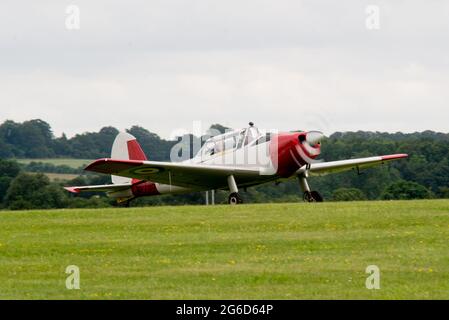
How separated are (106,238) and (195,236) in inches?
71.4

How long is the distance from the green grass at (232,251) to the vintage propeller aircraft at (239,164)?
467 centimetres

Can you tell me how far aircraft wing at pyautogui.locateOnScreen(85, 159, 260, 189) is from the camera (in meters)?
33.0

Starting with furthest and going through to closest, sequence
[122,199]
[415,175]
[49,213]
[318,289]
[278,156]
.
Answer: [415,175] → [122,199] → [278,156] → [49,213] → [318,289]

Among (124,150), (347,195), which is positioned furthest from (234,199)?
(347,195)

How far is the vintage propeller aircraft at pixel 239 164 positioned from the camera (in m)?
33.8

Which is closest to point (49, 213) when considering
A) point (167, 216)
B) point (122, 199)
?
point (167, 216)

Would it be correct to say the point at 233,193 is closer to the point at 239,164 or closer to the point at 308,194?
the point at 239,164

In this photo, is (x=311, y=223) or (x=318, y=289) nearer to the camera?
(x=318, y=289)

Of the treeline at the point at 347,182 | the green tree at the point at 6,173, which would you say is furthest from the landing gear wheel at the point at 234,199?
the green tree at the point at 6,173

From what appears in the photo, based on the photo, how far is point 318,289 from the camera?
1827cm

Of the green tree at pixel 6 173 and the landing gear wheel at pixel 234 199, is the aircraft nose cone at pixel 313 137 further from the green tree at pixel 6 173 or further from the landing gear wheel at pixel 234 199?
the green tree at pixel 6 173

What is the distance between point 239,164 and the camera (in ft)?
114

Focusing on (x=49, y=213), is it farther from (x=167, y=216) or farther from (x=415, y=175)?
(x=415, y=175)
